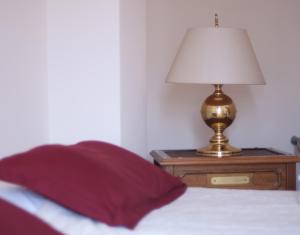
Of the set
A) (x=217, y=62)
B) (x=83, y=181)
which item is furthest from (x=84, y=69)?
(x=83, y=181)

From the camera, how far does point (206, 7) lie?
8.91ft

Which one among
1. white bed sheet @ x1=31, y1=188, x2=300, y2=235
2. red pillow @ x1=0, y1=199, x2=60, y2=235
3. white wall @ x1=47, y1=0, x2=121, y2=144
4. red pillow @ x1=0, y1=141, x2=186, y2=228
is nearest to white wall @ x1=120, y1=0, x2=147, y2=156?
white wall @ x1=47, y1=0, x2=121, y2=144

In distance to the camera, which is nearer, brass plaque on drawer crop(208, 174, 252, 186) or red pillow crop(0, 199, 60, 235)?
red pillow crop(0, 199, 60, 235)

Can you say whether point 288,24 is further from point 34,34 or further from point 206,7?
point 34,34

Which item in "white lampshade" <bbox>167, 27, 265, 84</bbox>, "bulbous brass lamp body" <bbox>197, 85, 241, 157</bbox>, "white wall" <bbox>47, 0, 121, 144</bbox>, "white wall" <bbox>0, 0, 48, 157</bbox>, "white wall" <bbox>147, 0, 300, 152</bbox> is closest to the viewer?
"white wall" <bbox>0, 0, 48, 157</bbox>

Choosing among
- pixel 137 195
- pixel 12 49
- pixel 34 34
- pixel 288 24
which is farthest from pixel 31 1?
pixel 288 24

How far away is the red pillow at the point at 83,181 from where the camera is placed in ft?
3.67

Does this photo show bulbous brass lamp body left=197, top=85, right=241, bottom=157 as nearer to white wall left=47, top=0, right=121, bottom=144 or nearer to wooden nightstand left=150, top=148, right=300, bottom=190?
wooden nightstand left=150, top=148, right=300, bottom=190

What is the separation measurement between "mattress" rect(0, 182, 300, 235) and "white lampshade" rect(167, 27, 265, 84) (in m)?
0.70

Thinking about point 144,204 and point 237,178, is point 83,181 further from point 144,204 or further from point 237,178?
point 237,178

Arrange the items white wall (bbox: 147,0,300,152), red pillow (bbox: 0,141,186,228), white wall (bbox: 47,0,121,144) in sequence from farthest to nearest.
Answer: white wall (bbox: 147,0,300,152), white wall (bbox: 47,0,121,144), red pillow (bbox: 0,141,186,228)

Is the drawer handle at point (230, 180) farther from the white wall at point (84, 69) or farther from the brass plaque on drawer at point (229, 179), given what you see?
the white wall at point (84, 69)

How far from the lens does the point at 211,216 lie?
4.38ft

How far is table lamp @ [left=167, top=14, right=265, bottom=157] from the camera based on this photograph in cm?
221
